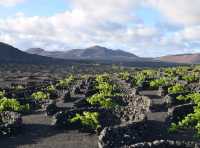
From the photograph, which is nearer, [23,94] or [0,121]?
[0,121]

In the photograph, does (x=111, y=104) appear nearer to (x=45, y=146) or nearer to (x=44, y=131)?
(x=44, y=131)

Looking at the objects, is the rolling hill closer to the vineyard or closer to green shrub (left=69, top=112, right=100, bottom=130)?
the vineyard

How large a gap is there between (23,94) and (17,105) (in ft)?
39.7

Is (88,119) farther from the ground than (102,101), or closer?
closer

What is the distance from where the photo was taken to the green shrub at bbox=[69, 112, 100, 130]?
1147 inches

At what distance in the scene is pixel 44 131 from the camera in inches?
1204

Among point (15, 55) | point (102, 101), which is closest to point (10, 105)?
point (102, 101)

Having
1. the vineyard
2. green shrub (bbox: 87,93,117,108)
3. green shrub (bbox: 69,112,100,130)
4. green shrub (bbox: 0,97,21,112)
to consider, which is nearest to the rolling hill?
the vineyard

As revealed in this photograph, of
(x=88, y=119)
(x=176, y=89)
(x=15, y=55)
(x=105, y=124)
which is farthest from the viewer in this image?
(x=15, y=55)

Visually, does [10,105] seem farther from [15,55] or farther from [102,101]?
[15,55]

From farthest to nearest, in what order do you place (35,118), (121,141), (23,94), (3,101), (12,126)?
(23,94)
(3,101)
(35,118)
(12,126)
(121,141)

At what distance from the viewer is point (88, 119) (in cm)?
2969

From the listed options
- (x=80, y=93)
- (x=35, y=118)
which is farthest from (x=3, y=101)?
(x=80, y=93)

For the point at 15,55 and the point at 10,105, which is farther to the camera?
the point at 15,55
